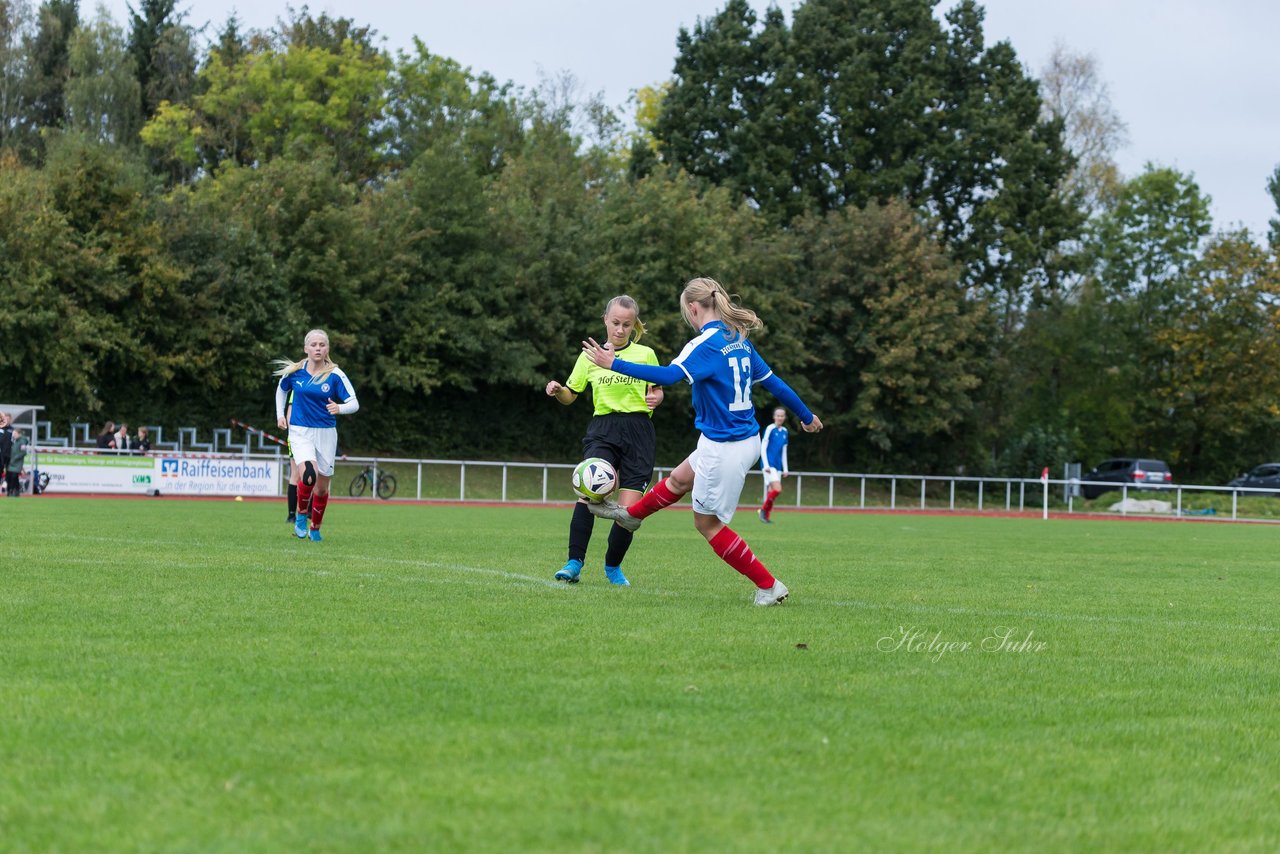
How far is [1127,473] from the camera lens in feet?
171

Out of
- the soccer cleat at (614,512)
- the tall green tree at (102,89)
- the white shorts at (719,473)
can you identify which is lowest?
the soccer cleat at (614,512)

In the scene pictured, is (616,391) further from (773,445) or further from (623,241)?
(623,241)

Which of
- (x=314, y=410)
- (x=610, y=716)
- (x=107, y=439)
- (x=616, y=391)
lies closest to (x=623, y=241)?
(x=107, y=439)

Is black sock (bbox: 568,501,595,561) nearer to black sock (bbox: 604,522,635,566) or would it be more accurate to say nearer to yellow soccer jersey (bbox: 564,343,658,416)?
black sock (bbox: 604,522,635,566)

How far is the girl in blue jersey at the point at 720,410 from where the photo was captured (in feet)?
28.2

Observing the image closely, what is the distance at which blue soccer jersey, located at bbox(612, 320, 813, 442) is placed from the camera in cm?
857

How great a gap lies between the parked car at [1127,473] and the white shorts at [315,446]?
39.1 meters

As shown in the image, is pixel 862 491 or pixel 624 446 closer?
pixel 624 446

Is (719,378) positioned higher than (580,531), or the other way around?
(719,378)

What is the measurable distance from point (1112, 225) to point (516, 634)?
5466cm

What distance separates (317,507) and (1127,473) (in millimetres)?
43213

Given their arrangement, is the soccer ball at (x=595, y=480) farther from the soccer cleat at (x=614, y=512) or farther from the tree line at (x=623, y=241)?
the tree line at (x=623, y=241)

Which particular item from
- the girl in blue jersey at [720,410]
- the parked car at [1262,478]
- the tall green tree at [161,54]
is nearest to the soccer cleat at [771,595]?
the girl in blue jersey at [720,410]

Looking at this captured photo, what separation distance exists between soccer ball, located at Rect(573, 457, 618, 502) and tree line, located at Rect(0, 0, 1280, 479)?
29307mm
